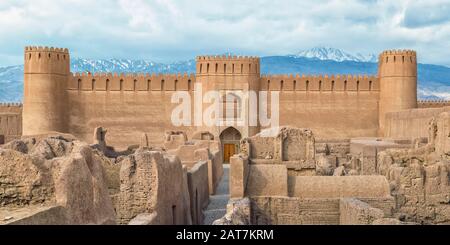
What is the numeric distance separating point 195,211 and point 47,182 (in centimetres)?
784

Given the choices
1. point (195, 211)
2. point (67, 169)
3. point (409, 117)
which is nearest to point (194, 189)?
point (195, 211)

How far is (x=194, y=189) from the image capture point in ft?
48.9

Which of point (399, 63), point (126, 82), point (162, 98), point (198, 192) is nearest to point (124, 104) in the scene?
point (126, 82)

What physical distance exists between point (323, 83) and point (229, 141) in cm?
673

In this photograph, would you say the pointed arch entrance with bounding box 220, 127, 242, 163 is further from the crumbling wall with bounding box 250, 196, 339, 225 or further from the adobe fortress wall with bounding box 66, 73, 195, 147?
the crumbling wall with bounding box 250, 196, 339, 225

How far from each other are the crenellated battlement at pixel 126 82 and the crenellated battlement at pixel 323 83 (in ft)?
17.2

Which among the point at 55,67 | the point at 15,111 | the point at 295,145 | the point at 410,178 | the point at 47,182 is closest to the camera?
the point at 47,182

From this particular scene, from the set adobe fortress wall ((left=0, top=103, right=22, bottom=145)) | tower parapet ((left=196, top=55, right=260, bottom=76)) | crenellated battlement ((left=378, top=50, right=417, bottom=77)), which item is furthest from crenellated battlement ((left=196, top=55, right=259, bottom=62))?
adobe fortress wall ((left=0, top=103, right=22, bottom=145))

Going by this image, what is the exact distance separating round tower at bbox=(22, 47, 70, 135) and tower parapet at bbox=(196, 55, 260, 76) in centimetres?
848

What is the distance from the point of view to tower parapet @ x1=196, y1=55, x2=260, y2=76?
34219 mm

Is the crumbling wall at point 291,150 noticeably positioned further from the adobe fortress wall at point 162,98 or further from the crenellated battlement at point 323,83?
the crenellated battlement at point 323,83

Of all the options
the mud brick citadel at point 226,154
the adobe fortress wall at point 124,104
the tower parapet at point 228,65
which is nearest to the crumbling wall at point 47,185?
the mud brick citadel at point 226,154
